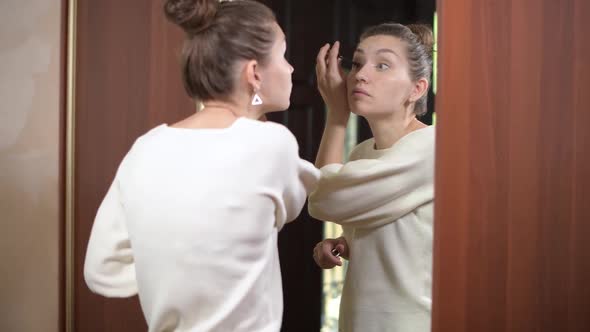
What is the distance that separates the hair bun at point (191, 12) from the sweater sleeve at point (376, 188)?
1.36 feet

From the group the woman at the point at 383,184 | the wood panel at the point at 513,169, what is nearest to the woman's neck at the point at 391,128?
the woman at the point at 383,184

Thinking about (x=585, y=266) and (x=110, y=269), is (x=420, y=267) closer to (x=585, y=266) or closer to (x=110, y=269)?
(x=585, y=266)

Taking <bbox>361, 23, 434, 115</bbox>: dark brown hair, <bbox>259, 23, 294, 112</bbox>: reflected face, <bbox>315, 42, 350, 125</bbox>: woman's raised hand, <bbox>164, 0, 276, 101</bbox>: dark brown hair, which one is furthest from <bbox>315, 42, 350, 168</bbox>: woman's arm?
<bbox>164, 0, 276, 101</bbox>: dark brown hair

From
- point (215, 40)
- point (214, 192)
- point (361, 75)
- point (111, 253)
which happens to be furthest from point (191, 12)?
point (361, 75)

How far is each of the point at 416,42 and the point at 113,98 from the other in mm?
756

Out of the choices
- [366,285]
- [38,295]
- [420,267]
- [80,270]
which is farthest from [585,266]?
[38,295]

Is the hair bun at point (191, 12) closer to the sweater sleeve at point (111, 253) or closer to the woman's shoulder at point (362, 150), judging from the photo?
the sweater sleeve at point (111, 253)

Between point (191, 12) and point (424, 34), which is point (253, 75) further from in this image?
point (424, 34)

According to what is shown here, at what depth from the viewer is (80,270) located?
5.91 ft

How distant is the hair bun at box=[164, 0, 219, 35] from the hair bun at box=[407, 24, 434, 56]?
618 mm

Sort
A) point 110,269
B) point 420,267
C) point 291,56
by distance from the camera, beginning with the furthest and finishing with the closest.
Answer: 1. point 291,56
2. point 420,267
3. point 110,269

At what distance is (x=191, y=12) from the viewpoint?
1095 mm

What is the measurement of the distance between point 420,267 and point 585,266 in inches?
13.3

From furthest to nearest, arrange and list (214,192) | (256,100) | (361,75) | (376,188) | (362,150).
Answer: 1. (362,150)
2. (361,75)
3. (376,188)
4. (256,100)
5. (214,192)
